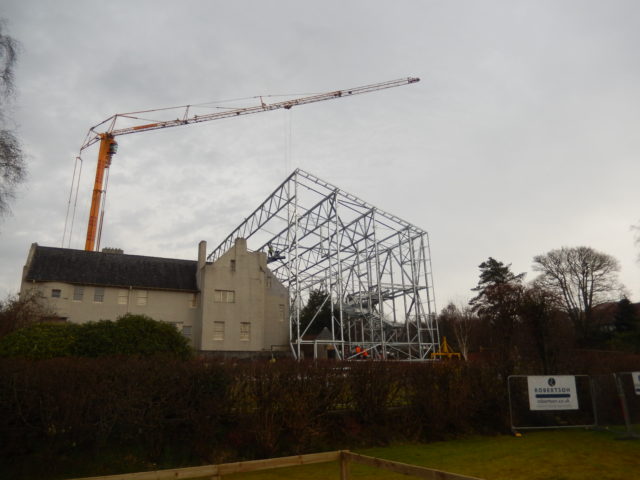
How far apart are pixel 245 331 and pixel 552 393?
21.0m

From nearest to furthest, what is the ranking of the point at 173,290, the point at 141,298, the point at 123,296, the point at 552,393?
the point at 552,393
the point at 123,296
the point at 141,298
the point at 173,290

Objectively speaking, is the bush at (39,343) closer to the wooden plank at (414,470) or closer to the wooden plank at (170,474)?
the wooden plank at (170,474)

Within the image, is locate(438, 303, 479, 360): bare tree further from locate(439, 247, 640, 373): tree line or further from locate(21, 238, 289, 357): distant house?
locate(21, 238, 289, 357): distant house

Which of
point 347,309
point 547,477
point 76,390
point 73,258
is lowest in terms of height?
point 547,477

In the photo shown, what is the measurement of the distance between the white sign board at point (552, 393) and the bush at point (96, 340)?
11378mm

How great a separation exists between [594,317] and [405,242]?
26.7 metres

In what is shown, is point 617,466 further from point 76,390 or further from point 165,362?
point 76,390

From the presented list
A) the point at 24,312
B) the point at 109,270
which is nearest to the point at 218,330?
the point at 109,270

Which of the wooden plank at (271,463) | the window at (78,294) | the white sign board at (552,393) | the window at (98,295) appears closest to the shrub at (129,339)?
the wooden plank at (271,463)

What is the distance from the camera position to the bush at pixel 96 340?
41.0 ft

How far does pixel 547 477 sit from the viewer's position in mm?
9672

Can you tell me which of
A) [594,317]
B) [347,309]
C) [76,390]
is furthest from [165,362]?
[594,317]

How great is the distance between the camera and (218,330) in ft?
101

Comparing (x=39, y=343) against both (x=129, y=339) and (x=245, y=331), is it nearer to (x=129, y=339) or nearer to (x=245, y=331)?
(x=129, y=339)
